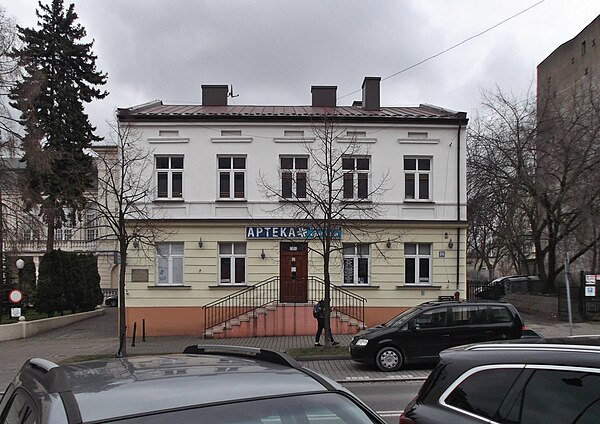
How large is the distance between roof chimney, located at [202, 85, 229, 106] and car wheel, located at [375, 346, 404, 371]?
18.1 m

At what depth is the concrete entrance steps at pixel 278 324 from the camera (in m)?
21.6

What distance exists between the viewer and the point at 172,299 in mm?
22547

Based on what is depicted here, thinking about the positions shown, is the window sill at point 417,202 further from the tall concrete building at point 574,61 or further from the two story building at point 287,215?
the tall concrete building at point 574,61

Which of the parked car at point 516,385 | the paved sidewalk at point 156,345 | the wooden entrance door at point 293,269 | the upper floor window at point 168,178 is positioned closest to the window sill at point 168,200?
the upper floor window at point 168,178

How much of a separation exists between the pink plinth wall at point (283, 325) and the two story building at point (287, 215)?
78 centimetres

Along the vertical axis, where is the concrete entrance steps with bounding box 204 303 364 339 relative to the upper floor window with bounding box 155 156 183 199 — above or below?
below

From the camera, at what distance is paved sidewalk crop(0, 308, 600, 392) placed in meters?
14.1

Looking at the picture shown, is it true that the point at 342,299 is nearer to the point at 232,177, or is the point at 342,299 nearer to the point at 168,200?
the point at 232,177

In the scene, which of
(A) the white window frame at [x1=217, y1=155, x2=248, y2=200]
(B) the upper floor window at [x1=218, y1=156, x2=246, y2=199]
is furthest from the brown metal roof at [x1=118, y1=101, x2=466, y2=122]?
(B) the upper floor window at [x1=218, y1=156, x2=246, y2=199]

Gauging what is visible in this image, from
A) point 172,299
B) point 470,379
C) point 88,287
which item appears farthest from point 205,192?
point 470,379

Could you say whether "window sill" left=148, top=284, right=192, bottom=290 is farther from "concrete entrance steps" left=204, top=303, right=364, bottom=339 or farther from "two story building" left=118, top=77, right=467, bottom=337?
"concrete entrance steps" left=204, top=303, right=364, bottom=339

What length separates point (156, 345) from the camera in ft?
65.0

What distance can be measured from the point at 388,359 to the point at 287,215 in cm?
1025

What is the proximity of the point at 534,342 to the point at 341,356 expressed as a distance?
12.7 meters
